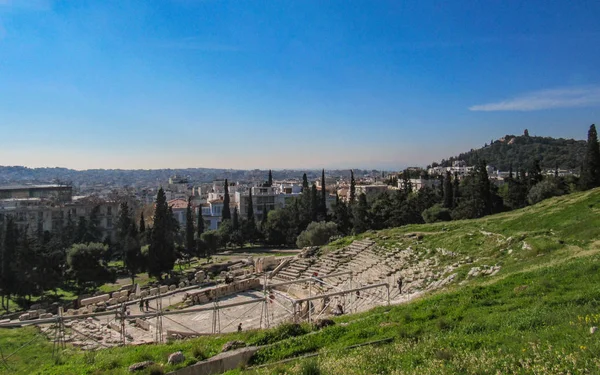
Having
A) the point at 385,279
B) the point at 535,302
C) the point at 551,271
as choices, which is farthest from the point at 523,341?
the point at 385,279

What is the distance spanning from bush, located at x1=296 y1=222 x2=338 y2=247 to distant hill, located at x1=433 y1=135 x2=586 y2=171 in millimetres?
105948

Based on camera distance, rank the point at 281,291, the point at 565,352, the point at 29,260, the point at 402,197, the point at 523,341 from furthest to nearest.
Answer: the point at 402,197 < the point at 29,260 < the point at 281,291 < the point at 523,341 < the point at 565,352

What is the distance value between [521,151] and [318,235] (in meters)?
152

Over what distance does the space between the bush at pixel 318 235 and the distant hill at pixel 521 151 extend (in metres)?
106

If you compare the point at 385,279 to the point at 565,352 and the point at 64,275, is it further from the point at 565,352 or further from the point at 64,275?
the point at 64,275

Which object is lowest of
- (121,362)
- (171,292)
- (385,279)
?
(171,292)

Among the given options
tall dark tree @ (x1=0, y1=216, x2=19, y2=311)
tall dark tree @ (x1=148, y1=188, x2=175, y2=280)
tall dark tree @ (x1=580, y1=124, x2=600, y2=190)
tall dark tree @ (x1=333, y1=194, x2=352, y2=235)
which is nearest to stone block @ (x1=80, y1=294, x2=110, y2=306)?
tall dark tree @ (x1=0, y1=216, x2=19, y2=311)

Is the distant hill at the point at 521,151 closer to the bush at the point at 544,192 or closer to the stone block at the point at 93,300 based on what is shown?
the bush at the point at 544,192

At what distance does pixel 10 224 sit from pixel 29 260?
648 cm

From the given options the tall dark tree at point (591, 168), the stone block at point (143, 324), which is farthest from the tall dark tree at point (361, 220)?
the stone block at point (143, 324)

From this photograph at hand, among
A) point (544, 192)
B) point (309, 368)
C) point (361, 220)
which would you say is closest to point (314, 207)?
point (361, 220)

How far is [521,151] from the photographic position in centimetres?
16288

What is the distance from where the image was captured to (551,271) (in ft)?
35.1

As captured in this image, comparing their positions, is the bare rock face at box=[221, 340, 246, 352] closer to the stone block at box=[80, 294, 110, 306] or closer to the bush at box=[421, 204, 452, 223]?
the stone block at box=[80, 294, 110, 306]
